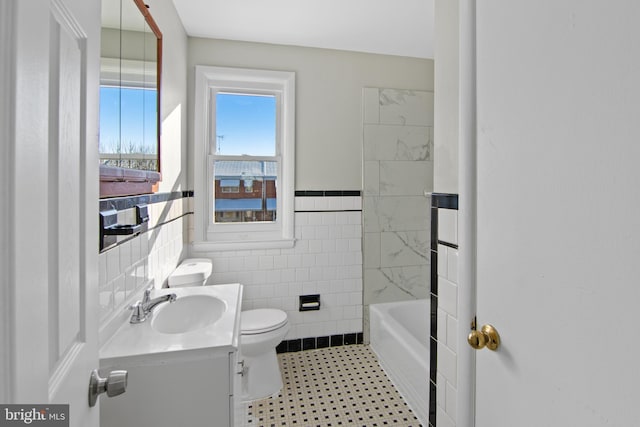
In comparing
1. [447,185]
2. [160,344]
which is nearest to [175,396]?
[160,344]

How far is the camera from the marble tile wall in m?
2.88

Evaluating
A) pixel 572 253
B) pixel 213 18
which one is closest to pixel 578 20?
pixel 572 253

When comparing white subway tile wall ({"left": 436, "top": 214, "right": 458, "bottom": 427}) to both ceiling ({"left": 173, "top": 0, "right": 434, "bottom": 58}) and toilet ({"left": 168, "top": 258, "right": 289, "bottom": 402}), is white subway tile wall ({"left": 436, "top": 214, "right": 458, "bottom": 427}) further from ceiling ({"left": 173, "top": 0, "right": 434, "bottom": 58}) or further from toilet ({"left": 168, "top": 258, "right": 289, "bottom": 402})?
ceiling ({"left": 173, "top": 0, "right": 434, "bottom": 58})

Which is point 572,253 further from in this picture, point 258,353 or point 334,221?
point 334,221

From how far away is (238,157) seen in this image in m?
2.76

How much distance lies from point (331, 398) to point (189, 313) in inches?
44.8

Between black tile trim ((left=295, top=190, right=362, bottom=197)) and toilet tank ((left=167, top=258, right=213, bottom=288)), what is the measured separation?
945 millimetres

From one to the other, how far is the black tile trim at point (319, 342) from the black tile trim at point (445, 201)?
1.89 meters

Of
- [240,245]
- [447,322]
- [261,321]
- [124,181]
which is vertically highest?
[124,181]

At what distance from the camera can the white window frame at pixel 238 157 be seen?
261cm

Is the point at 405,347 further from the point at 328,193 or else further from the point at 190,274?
the point at 190,274

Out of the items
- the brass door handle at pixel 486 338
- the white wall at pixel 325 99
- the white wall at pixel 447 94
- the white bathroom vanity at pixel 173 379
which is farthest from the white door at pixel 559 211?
the white wall at pixel 325 99

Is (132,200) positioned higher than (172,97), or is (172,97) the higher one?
(172,97)

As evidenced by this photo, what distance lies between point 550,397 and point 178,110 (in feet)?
8.03
